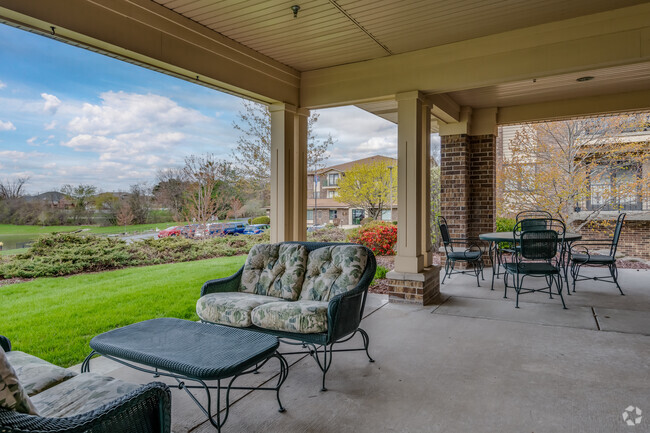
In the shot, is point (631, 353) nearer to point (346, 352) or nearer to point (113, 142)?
point (346, 352)

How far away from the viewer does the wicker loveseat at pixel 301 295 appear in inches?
109

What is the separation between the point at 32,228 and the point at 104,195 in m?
1.16

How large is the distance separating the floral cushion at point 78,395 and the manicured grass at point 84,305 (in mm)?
1968

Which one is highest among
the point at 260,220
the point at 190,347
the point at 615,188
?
the point at 615,188

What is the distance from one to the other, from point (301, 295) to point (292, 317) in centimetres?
59

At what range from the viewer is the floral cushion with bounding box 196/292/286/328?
2943 mm

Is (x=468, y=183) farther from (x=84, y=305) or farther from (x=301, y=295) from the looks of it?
(x=84, y=305)

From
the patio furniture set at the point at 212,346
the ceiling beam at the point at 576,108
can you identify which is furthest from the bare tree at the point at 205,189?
the ceiling beam at the point at 576,108

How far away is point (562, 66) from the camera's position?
3.86 meters

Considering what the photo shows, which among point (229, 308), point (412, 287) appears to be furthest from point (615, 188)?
point (229, 308)

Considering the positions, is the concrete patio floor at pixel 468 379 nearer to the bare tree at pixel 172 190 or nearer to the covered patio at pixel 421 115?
A: the covered patio at pixel 421 115

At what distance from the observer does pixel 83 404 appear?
5.04ft

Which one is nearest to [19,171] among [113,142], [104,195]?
[104,195]

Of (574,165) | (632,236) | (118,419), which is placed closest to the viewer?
(118,419)
